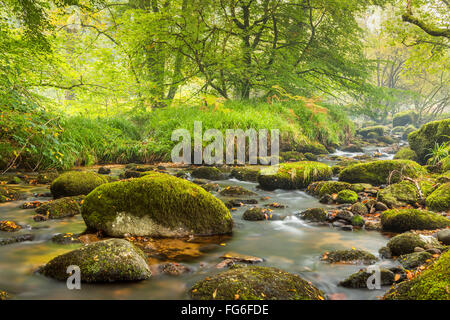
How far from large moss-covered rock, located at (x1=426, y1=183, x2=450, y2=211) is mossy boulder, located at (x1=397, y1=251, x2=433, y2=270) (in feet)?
8.32

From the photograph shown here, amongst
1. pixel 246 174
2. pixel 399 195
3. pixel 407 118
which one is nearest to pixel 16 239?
pixel 246 174

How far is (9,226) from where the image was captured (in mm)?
3701

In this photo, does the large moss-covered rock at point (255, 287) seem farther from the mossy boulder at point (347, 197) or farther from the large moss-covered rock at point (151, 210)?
the mossy boulder at point (347, 197)

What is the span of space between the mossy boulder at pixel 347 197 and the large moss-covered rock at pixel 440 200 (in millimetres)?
1176

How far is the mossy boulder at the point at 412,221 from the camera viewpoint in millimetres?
3959

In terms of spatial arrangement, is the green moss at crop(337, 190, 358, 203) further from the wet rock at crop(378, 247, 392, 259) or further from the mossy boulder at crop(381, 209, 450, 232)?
the wet rock at crop(378, 247, 392, 259)

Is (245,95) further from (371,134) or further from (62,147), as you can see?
(371,134)

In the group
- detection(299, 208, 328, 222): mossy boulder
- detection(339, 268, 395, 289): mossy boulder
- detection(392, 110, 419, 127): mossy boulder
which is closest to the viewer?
detection(339, 268, 395, 289): mossy boulder

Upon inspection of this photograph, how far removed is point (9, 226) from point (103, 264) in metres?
2.10

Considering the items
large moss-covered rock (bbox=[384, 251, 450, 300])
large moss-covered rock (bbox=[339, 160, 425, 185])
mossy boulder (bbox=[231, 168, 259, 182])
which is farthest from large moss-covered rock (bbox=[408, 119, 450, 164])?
large moss-covered rock (bbox=[384, 251, 450, 300])

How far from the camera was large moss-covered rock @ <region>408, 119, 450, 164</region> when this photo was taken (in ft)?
32.4

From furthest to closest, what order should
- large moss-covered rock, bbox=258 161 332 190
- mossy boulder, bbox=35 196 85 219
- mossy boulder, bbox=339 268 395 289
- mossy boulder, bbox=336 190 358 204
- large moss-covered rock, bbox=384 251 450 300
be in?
large moss-covered rock, bbox=258 161 332 190 < mossy boulder, bbox=336 190 358 204 < mossy boulder, bbox=35 196 85 219 < mossy boulder, bbox=339 268 395 289 < large moss-covered rock, bbox=384 251 450 300

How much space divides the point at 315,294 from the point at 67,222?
3.38m
